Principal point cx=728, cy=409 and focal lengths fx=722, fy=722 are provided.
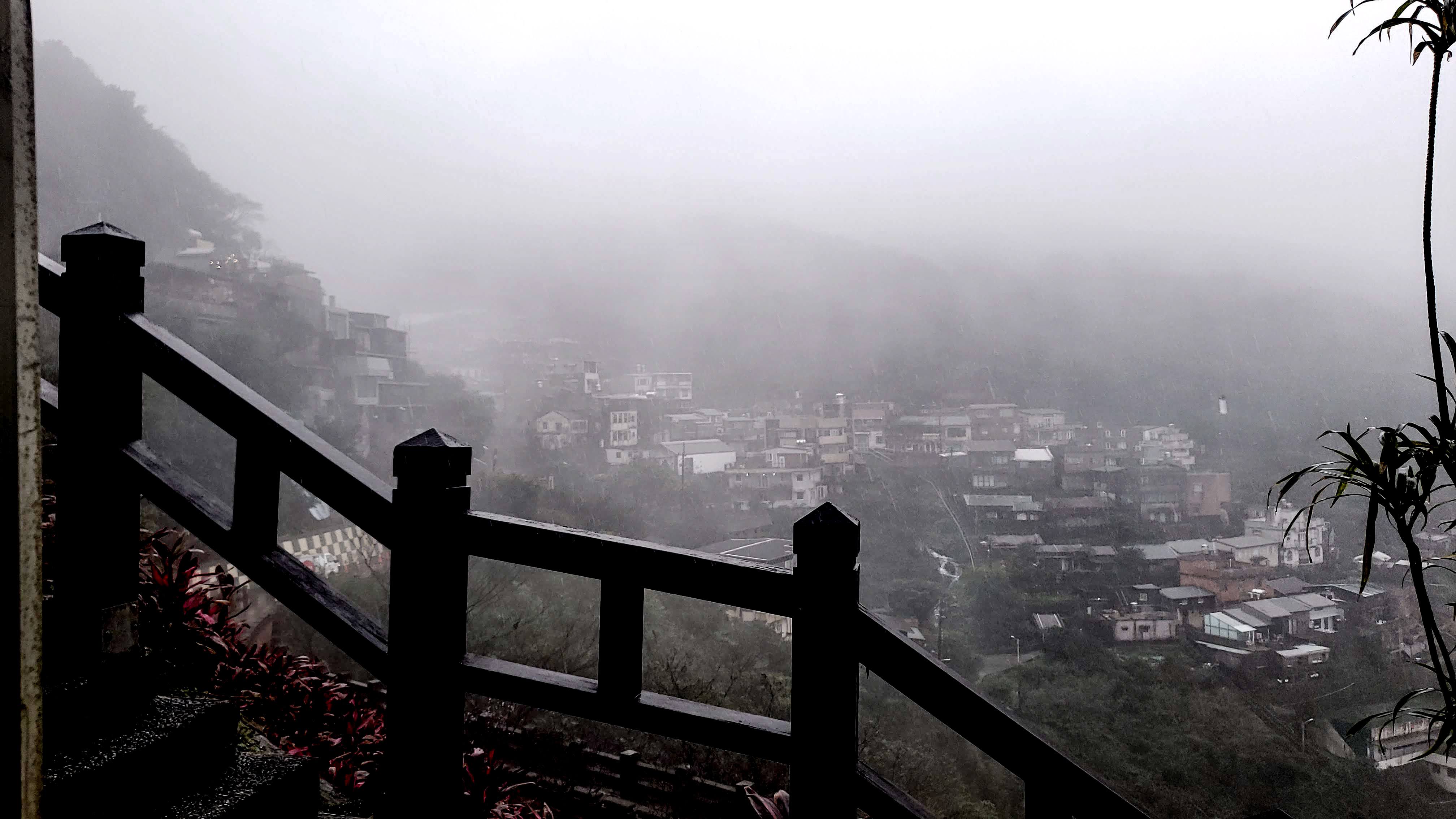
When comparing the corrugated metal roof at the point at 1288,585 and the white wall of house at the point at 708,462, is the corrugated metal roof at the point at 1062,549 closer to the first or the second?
the corrugated metal roof at the point at 1288,585

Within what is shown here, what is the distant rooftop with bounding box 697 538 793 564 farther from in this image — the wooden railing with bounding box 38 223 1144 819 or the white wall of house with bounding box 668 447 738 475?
the wooden railing with bounding box 38 223 1144 819

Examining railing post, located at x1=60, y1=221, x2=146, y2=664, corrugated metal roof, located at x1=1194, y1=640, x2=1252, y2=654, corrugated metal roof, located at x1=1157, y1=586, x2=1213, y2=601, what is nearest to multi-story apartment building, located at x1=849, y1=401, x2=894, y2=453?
corrugated metal roof, located at x1=1157, y1=586, x2=1213, y2=601

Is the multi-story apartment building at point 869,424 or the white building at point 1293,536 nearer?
the white building at point 1293,536

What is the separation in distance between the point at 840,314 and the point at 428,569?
13.3 metres

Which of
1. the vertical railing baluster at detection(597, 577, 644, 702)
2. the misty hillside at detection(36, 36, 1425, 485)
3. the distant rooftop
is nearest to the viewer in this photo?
the vertical railing baluster at detection(597, 577, 644, 702)

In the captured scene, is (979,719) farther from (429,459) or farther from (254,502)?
(254,502)

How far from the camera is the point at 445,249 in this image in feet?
41.3

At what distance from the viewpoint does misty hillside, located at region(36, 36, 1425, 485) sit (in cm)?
781

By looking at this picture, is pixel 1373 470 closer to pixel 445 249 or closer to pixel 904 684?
pixel 904 684

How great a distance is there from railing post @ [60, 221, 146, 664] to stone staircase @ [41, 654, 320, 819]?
0.10 metres

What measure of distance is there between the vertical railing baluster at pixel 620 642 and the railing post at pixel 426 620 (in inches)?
10.7

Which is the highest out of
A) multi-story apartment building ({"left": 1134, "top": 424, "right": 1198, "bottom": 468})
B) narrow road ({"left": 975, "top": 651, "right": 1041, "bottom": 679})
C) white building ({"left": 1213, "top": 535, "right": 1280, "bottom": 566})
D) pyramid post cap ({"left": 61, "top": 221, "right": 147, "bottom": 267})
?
pyramid post cap ({"left": 61, "top": 221, "right": 147, "bottom": 267})

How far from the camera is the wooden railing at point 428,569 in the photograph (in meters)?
1.14

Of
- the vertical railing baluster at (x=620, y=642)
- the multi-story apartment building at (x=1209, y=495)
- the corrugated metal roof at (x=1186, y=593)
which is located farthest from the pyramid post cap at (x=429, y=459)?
the multi-story apartment building at (x=1209, y=495)
